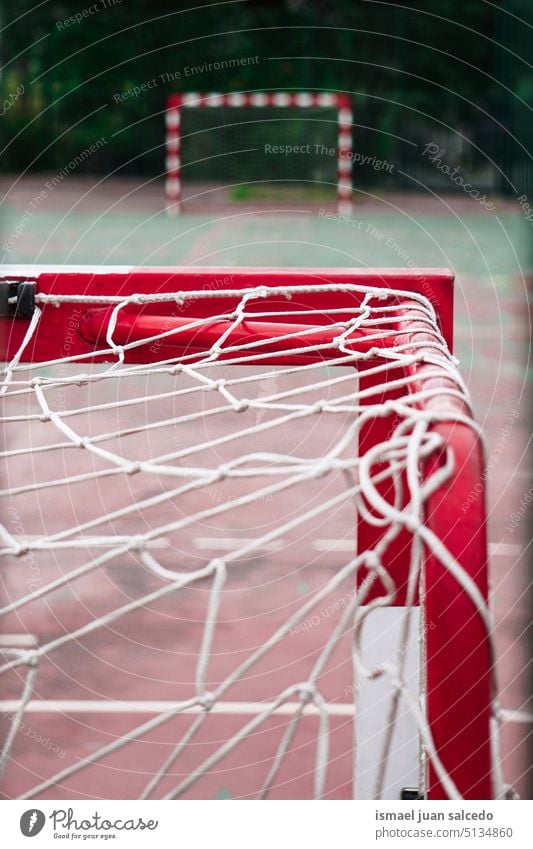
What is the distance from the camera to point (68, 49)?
7.03 metres

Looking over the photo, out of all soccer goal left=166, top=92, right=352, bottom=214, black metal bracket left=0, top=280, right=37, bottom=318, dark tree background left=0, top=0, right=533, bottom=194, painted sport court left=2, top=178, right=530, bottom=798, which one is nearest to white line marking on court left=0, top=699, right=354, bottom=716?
painted sport court left=2, top=178, right=530, bottom=798

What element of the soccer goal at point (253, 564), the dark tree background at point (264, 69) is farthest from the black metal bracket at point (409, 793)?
the dark tree background at point (264, 69)

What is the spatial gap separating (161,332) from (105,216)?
4.87 m

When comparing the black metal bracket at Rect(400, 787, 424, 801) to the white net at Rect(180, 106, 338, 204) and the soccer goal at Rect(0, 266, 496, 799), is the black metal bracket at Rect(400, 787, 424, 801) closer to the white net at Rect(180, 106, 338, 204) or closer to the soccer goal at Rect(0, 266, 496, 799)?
the soccer goal at Rect(0, 266, 496, 799)

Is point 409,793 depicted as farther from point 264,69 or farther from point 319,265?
point 264,69

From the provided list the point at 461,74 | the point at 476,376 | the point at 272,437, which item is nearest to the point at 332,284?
the point at 272,437

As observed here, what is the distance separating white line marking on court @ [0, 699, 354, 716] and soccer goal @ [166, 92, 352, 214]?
13.4ft

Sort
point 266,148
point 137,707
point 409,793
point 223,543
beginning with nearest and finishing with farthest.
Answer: point 409,793 < point 137,707 < point 223,543 < point 266,148

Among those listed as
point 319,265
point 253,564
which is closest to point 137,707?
point 253,564

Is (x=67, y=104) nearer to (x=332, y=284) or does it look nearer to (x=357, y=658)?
(x=332, y=284)

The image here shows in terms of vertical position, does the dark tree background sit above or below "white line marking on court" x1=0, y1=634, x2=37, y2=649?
above

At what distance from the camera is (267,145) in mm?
5375

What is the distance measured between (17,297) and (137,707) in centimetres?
58

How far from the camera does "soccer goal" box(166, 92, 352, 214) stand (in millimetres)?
5324
